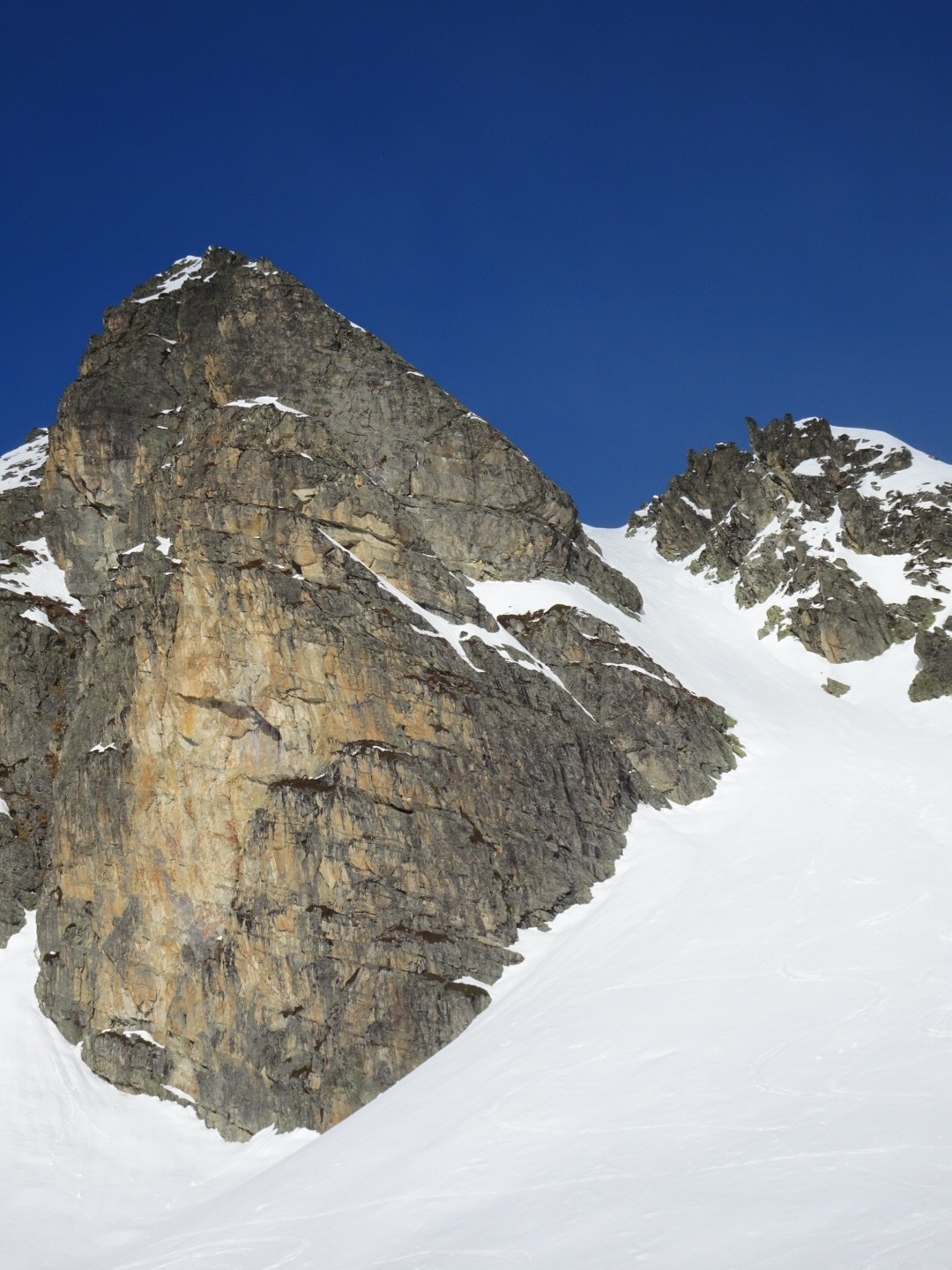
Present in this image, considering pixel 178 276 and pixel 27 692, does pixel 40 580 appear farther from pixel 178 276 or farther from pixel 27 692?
pixel 178 276

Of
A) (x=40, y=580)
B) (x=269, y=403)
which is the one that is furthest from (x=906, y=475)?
(x=40, y=580)

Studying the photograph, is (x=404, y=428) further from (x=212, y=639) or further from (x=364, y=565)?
(x=212, y=639)

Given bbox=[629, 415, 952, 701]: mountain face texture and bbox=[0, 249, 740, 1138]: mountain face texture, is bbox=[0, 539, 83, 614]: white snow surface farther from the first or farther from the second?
bbox=[629, 415, 952, 701]: mountain face texture

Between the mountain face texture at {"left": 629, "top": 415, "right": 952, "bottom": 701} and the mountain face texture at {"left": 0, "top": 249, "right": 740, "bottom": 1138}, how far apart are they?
1532 centimetres

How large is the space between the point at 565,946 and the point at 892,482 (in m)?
48.2

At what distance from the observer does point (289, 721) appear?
40.3m

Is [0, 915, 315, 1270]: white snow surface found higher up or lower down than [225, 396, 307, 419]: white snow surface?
lower down

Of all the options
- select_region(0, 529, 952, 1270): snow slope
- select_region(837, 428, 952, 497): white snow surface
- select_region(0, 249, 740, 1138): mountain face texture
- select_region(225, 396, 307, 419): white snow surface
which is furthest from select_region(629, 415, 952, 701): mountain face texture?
select_region(225, 396, 307, 419): white snow surface

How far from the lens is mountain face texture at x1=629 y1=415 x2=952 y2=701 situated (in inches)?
2498

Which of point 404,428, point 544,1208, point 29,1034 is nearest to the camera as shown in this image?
point 544,1208

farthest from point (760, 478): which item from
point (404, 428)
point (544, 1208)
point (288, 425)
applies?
point (544, 1208)

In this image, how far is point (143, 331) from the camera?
56.2 metres

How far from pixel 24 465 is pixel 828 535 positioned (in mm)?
47042

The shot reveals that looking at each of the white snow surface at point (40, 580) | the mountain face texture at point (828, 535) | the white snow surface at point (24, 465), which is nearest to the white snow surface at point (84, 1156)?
the white snow surface at point (40, 580)
